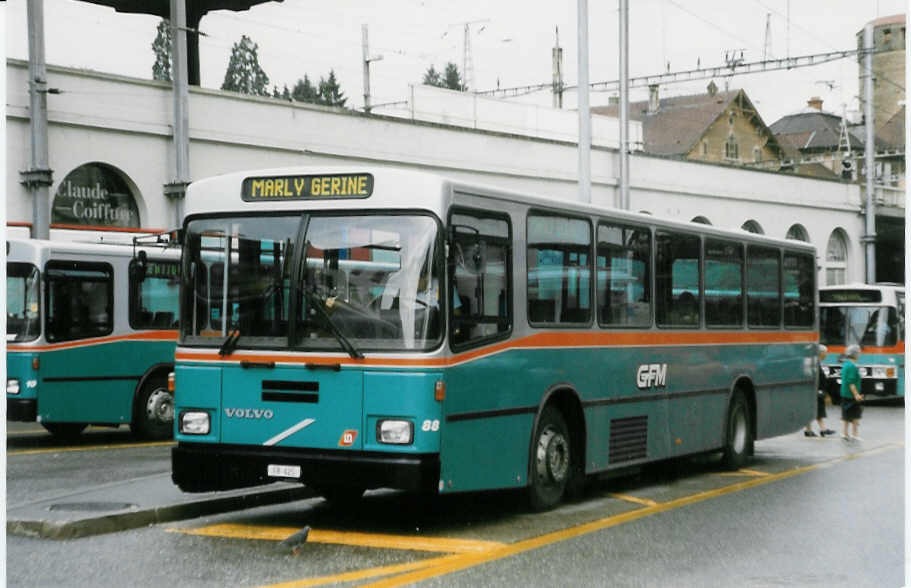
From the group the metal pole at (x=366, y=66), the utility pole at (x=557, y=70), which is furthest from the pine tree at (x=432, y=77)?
the metal pole at (x=366, y=66)

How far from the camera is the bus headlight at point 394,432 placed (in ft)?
32.2

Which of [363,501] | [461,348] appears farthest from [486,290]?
[363,501]

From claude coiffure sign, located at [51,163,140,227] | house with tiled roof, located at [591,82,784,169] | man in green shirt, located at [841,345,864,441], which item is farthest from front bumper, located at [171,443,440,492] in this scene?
house with tiled roof, located at [591,82,784,169]

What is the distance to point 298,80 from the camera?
100562 mm

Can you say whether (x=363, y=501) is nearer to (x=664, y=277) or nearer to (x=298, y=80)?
(x=664, y=277)

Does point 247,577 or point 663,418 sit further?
point 663,418

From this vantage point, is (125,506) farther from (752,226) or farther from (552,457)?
(752,226)

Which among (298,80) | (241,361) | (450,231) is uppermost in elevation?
(298,80)

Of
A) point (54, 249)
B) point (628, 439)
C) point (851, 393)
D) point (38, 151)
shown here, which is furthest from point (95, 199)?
point (628, 439)

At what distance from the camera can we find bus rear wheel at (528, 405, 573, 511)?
1130 cm

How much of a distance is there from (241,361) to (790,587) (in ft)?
14.4

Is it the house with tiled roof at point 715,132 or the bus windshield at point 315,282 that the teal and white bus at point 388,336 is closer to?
the bus windshield at point 315,282

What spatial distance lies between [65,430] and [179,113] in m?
10.3

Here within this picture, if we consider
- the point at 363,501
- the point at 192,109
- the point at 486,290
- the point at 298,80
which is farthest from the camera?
the point at 298,80
